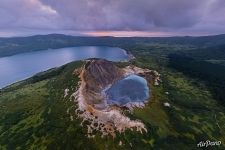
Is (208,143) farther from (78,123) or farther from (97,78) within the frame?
(97,78)

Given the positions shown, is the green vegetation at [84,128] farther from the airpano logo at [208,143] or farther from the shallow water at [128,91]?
the shallow water at [128,91]

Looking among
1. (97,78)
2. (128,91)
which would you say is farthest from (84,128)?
(97,78)


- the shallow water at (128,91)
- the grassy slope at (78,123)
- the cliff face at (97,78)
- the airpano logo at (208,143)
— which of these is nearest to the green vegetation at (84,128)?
the grassy slope at (78,123)

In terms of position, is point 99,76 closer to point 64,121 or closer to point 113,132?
point 64,121

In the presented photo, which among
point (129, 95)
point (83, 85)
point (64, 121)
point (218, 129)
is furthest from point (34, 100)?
point (218, 129)

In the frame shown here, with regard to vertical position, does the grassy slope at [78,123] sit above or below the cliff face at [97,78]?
below

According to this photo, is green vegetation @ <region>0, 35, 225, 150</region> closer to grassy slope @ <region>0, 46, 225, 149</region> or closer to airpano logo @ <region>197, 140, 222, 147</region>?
grassy slope @ <region>0, 46, 225, 149</region>

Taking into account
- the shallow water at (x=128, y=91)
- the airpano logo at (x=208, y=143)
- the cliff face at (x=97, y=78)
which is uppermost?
the cliff face at (x=97, y=78)
